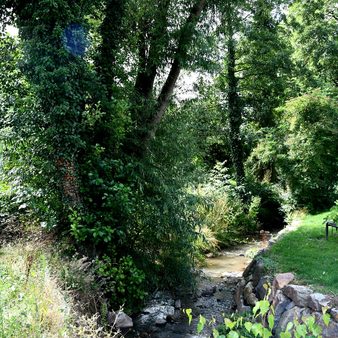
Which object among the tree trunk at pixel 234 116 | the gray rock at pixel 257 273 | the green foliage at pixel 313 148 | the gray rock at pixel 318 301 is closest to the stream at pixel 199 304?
the gray rock at pixel 257 273

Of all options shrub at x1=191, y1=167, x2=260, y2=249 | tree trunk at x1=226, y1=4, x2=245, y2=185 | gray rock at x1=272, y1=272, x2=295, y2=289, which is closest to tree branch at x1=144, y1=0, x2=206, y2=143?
shrub at x1=191, y1=167, x2=260, y2=249

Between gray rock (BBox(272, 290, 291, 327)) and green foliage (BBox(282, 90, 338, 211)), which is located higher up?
green foliage (BBox(282, 90, 338, 211))

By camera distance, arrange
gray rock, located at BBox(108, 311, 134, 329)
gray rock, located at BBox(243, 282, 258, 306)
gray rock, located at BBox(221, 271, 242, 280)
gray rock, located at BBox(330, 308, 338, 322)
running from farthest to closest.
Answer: gray rock, located at BBox(221, 271, 242, 280), gray rock, located at BBox(243, 282, 258, 306), gray rock, located at BBox(108, 311, 134, 329), gray rock, located at BBox(330, 308, 338, 322)

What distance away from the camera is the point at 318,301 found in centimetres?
403

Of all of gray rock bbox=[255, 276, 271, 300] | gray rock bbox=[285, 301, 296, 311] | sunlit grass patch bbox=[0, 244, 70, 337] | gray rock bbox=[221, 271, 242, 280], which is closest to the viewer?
sunlit grass patch bbox=[0, 244, 70, 337]

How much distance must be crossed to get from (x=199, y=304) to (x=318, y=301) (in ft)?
7.86

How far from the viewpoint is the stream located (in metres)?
5.02

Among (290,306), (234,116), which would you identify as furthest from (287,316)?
(234,116)

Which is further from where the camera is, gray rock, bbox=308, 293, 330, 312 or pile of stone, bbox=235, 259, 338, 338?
gray rock, bbox=308, 293, 330, 312

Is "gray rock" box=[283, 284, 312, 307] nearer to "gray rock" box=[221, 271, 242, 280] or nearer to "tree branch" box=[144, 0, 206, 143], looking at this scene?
"gray rock" box=[221, 271, 242, 280]

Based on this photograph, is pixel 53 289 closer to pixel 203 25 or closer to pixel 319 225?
pixel 203 25

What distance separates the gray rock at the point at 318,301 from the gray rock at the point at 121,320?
2301mm

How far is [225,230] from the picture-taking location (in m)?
10.0

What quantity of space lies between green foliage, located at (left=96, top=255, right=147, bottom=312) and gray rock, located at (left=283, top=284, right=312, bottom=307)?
192 centimetres
